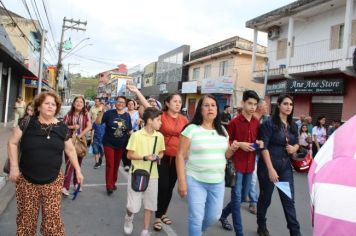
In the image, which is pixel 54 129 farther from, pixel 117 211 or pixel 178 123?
pixel 117 211

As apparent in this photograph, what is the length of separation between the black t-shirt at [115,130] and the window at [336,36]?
42.8ft

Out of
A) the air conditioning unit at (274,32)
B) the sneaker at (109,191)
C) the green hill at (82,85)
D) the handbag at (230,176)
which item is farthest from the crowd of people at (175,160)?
the green hill at (82,85)

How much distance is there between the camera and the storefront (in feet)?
51.6

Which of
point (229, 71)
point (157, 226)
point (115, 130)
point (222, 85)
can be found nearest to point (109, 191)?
point (115, 130)

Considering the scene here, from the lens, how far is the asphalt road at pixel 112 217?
16.2ft

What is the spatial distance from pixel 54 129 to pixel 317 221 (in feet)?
10.3

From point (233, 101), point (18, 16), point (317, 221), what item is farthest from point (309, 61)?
point (18, 16)

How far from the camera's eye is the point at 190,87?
31906mm

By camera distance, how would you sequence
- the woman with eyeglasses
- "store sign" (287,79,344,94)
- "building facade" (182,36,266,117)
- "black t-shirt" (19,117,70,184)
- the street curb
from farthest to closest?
"building facade" (182,36,266,117) < "store sign" (287,79,344,94) < the woman with eyeglasses < the street curb < "black t-shirt" (19,117,70,184)

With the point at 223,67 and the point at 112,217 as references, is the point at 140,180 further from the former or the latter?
the point at 223,67

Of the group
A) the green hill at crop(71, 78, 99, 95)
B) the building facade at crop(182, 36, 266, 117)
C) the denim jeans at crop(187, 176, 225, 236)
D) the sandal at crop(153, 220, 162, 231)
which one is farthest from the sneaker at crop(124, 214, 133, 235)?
the green hill at crop(71, 78, 99, 95)

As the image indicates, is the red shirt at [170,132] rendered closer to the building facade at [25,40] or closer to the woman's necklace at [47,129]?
the woman's necklace at [47,129]

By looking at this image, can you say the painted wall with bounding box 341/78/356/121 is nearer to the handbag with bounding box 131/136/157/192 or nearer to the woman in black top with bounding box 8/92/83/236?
the handbag with bounding box 131/136/157/192

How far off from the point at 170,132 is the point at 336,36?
47.0ft
